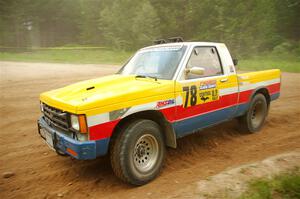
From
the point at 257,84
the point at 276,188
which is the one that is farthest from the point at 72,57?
the point at 276,188

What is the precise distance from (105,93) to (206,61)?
2.12 meters

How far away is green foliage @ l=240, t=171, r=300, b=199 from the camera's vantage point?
132 inches

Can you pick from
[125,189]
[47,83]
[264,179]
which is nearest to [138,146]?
[125,189]

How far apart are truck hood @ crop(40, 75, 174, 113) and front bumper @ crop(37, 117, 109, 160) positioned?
40 centimetres

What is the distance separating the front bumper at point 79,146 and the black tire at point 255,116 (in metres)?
3.47

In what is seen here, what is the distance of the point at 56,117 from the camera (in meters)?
4.07

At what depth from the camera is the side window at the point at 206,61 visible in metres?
4.84

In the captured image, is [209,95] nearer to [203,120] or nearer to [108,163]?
[203,120]

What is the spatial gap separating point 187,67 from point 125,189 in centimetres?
210

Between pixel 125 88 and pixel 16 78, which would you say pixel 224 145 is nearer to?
pixel 125 88

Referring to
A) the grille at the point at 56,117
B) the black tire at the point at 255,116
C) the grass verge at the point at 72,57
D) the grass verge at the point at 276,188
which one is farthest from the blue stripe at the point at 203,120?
the grass verge at the point at 72,57

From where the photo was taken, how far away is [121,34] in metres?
41.6

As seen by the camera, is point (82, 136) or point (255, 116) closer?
point (82, 136)

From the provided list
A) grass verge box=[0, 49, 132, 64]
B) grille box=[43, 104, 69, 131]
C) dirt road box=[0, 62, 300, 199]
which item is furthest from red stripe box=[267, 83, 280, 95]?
grass verge box=[0, 49, 132, 64]
